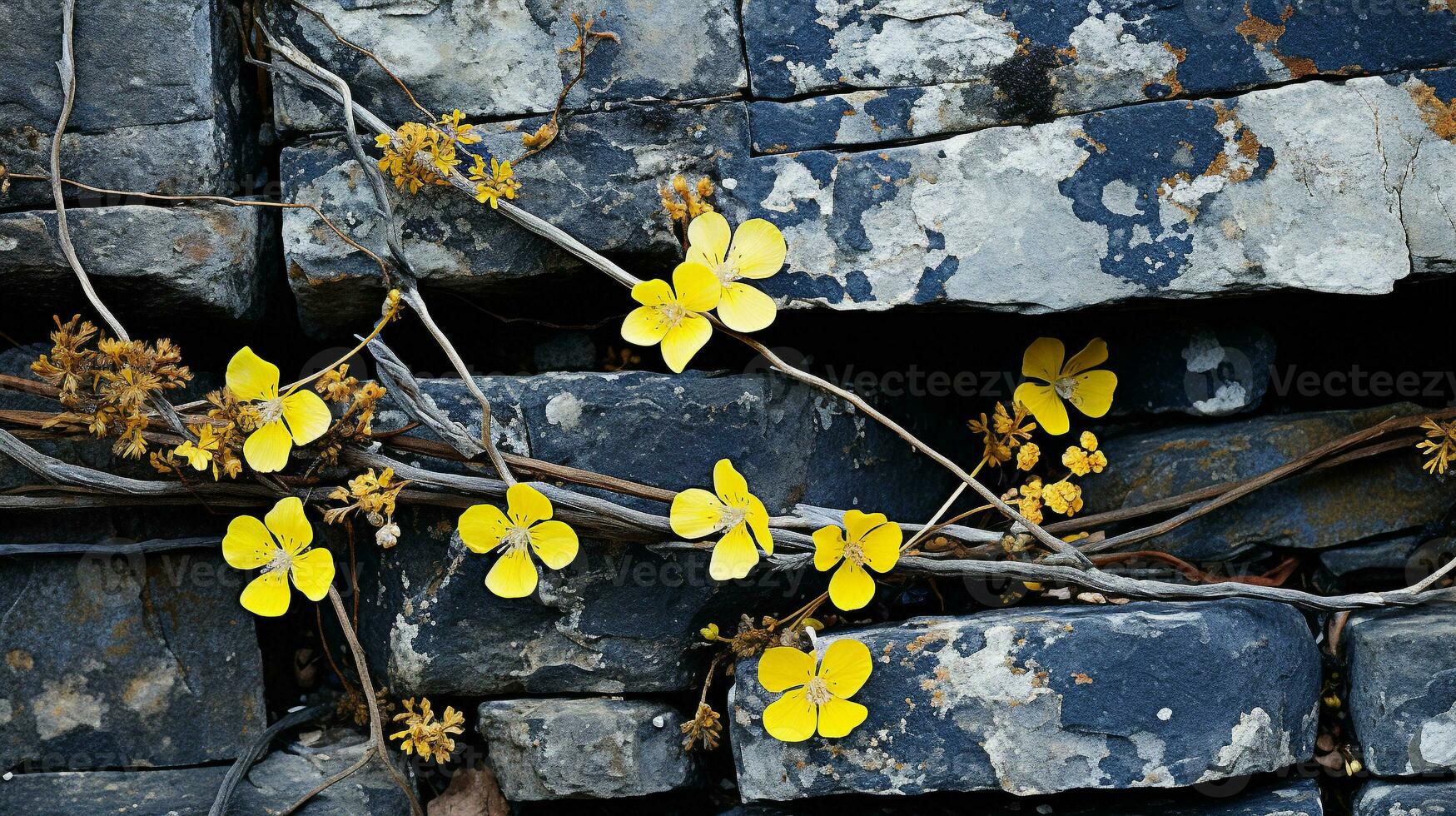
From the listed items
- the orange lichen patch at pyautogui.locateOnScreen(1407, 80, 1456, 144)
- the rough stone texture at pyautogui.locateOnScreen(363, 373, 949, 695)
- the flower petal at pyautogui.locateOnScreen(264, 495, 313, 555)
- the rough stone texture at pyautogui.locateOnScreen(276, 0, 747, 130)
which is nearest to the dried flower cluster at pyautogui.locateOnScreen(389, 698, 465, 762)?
the rough stone texture at pyautogui.locateOnScreen(363, 373, 949, 695)

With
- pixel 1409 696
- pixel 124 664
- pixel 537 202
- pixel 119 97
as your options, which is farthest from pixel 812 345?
pixel 124 664

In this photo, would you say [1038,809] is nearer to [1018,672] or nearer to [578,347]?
[1018,672]

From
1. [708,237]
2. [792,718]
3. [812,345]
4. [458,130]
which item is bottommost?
[792,718]

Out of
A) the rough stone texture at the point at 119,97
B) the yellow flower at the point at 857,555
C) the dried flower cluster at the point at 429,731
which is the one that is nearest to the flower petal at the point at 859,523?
the yellow flower at the point at 857,555

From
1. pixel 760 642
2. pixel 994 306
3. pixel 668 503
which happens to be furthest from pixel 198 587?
pixel 994 306

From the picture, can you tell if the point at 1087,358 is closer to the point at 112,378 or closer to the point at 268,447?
the point at 268,447

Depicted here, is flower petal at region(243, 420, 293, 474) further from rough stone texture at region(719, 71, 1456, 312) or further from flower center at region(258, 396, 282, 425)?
rough stone texture at region(719, 71, 1456, 312)
